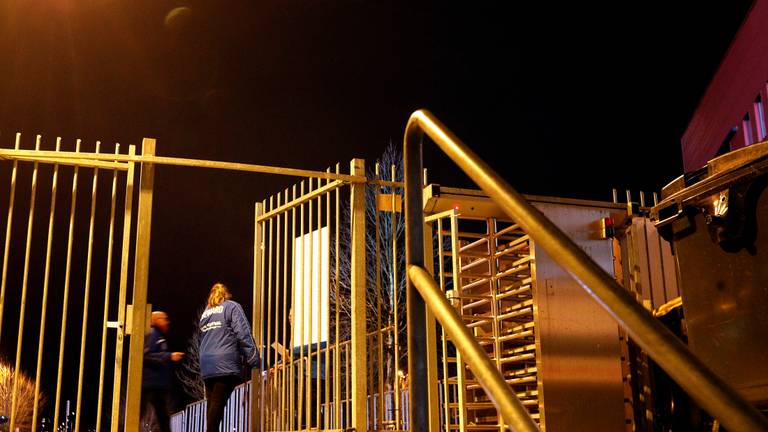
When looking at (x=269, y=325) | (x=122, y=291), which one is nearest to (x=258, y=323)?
(x=269, y=325)

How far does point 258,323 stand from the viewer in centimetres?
688

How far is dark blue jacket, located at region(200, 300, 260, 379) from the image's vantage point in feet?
21.6

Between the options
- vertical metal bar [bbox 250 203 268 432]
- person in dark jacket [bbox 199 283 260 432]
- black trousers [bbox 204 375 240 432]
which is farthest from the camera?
vertical metal bar [bbox 250 203 268 432]

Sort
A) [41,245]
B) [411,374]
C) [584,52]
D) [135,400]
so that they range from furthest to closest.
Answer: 1. [584,52]
2. [41,245]
3. [135,400]
4. [411,374]

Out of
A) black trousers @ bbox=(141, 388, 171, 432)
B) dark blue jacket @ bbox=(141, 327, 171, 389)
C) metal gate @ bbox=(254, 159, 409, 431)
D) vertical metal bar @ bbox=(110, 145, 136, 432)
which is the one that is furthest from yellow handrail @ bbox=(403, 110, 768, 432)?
black trousers @ bbox=(141, 388, 171, 432)

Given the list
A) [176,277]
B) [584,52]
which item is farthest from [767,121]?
[176,277]

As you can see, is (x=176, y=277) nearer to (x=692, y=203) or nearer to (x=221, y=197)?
(x=221, y=197)

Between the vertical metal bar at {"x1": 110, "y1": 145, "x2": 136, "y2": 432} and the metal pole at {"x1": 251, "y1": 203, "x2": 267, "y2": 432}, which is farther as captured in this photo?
the metal pole at {"x1": 251, "y1": 203, "x2": 267, "y2": 432}

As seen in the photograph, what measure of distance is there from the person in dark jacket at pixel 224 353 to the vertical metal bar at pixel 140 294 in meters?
1.02

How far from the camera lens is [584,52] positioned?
19266 millimetres

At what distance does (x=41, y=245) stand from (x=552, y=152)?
1322 centimetres

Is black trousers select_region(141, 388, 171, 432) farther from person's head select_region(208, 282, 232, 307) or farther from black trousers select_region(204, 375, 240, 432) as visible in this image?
person's head select_region(208, 282, 232, 307)

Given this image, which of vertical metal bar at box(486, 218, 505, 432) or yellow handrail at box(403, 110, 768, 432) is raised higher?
vertical metal bar at box(486, 218, 505, 432)

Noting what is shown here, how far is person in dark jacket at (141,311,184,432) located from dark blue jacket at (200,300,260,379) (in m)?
0.40
